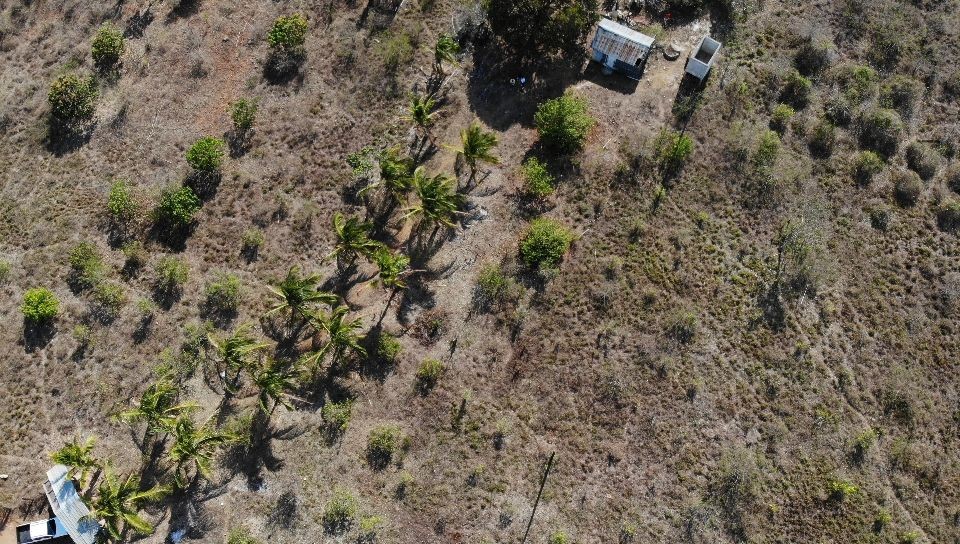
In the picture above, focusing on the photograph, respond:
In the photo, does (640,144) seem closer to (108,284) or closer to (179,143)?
(179,143)

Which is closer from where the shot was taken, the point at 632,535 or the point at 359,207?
the point at 632,535

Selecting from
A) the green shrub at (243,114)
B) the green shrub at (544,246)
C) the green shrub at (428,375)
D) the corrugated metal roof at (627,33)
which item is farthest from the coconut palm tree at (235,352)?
the corrugated metal roof at (627,33)

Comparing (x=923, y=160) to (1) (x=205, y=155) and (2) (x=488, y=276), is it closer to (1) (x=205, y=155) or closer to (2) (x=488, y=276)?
(2) (x=488, y=276)

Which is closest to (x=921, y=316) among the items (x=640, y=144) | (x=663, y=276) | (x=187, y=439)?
(x=663, y=276)

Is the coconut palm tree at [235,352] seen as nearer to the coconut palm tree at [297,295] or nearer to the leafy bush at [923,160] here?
the coconut palm tree at [297,295]

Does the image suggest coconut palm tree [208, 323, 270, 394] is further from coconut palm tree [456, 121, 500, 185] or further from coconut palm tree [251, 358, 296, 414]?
coconut palm tree [456, 121, 500, 185]

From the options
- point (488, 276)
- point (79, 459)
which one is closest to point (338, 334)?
point (488, 276)
